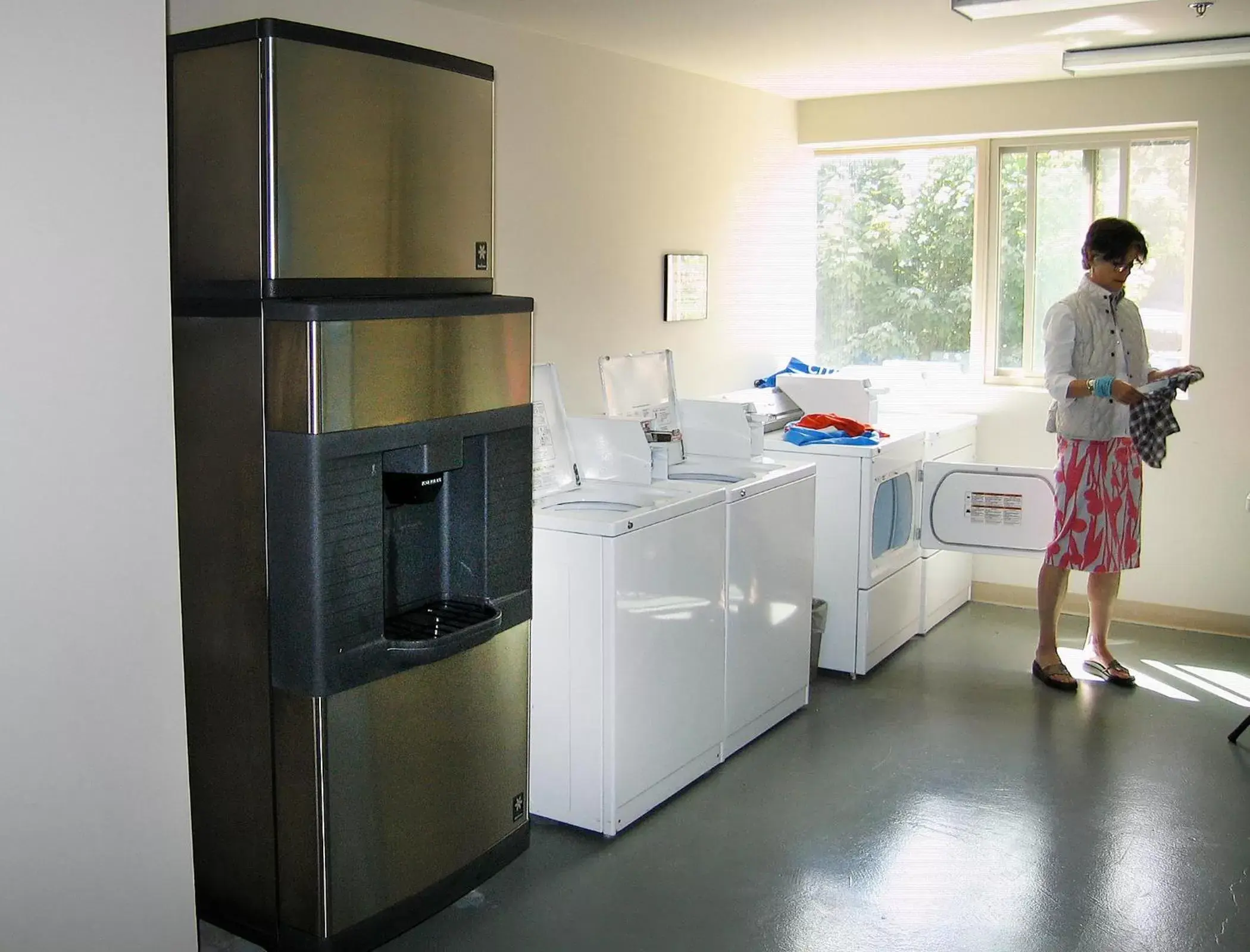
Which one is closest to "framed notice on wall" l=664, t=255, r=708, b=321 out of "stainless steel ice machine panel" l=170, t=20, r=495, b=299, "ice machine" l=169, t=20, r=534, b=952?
"ice machine" l=169, t=20, r=534, b=952

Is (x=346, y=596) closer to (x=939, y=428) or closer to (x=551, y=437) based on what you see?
(x=551, y=437)

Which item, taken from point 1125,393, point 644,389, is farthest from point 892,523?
point 644,389

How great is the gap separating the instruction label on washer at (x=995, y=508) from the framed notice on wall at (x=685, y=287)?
1332 millimetres

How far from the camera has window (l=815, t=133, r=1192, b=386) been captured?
529 cm

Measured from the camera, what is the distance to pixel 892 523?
15.4 ft

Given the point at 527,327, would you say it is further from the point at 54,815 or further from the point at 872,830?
the point at 872,830

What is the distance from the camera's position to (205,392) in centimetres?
243

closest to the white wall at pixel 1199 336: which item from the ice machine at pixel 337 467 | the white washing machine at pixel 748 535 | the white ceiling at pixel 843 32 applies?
the white ceiling at pixel 843 32

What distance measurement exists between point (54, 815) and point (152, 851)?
0.20 metres

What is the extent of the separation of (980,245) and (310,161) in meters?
4.07

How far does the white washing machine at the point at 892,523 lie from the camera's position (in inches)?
176

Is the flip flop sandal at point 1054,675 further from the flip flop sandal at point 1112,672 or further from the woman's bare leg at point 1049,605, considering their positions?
the flip flop sandal at point 1112,672

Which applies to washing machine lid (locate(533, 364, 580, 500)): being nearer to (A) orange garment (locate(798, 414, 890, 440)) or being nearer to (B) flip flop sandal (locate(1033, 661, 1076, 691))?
(A) orange garment (locate(798, 414, 890, 440))

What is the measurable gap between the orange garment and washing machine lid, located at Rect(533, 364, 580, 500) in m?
1.27
